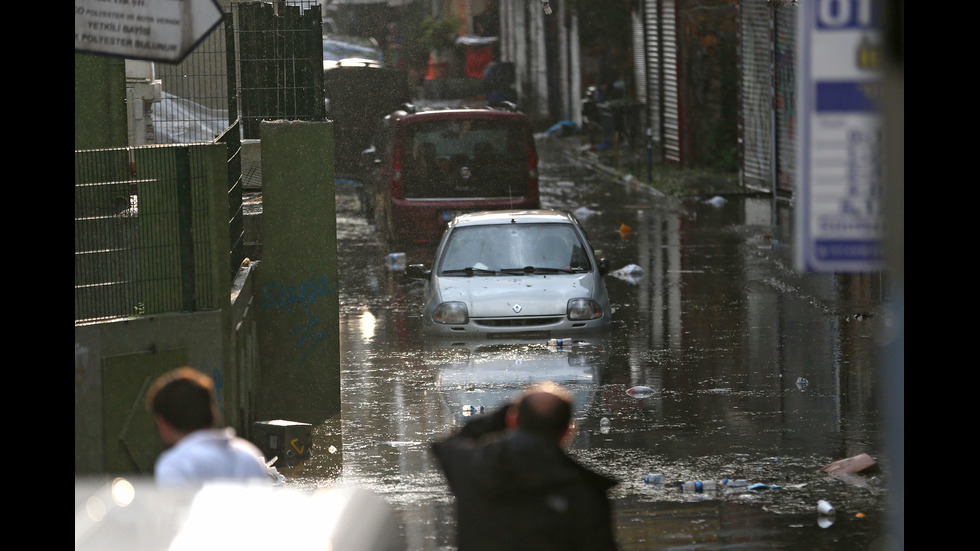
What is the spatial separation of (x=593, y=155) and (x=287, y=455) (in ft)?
78.0

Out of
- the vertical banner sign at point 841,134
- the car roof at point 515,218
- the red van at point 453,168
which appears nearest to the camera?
the vertical banner sign at point 841,134

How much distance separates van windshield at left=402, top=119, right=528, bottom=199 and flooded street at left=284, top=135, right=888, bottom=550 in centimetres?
118

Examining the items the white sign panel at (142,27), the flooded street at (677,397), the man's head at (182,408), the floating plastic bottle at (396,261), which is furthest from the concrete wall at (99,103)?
the man's head at (182,408)

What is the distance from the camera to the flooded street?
7.90 metres

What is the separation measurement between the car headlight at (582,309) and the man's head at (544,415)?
8.40 m

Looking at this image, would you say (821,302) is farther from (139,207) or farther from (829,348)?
(139,207)

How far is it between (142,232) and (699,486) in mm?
3834

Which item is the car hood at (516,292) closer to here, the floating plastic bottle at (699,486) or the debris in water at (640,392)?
the debris in water at (640,392)

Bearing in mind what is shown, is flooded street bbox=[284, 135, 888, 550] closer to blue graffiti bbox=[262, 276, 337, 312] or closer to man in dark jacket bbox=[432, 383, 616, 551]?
blue graffiti bbox=[262, 276, 337, 312]

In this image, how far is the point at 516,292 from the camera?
13.0 metres

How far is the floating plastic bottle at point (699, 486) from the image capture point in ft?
27.3

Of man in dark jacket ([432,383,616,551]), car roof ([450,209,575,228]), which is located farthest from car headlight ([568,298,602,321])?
man in dark jacket ([432,383,616,551])

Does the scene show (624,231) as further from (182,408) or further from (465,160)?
(182,408)

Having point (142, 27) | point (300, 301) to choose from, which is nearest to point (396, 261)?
point (300, 301)
